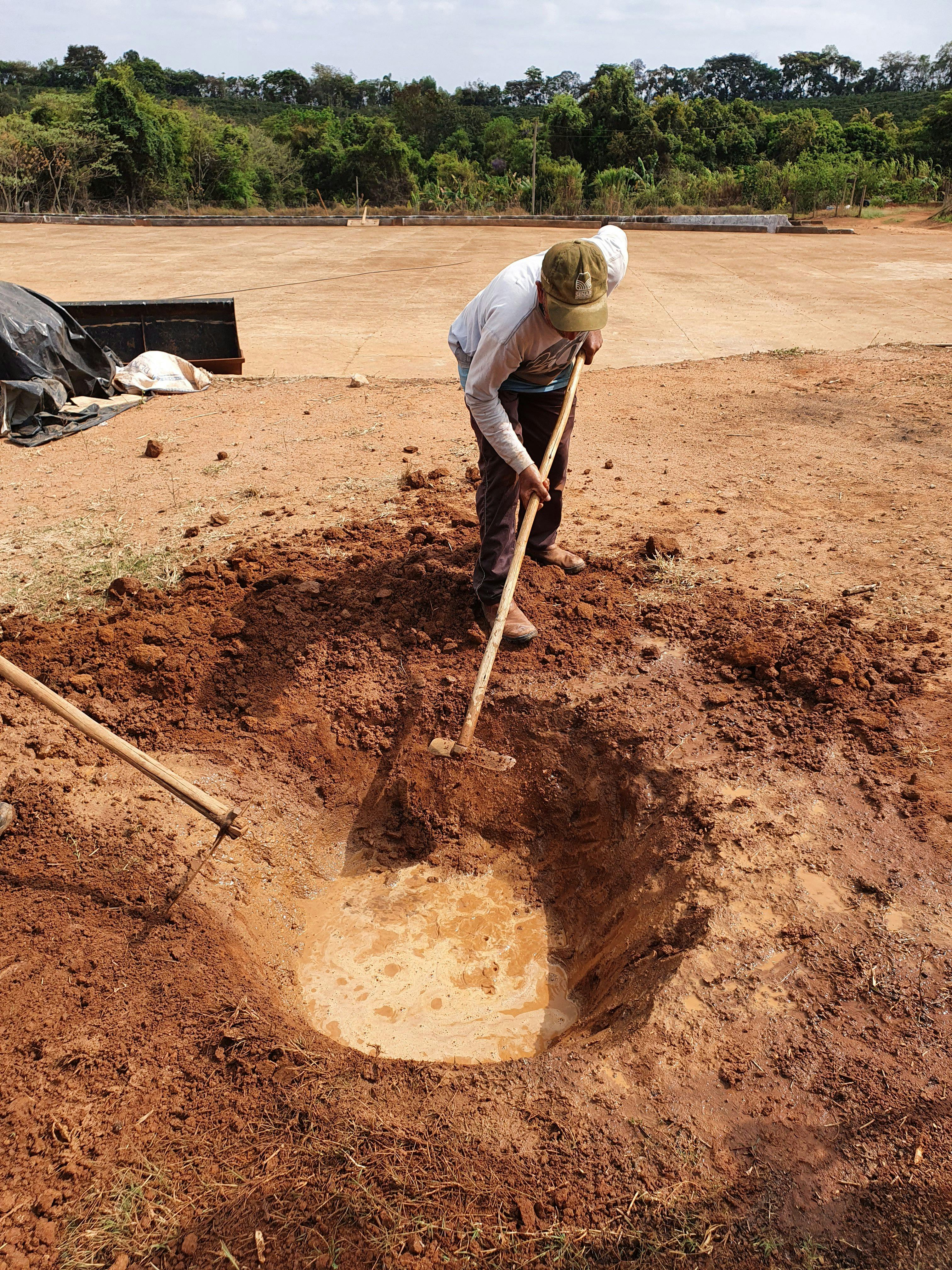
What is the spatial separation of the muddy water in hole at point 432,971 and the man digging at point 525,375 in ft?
3.69

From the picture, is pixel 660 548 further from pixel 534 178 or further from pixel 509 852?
pixel 534 178

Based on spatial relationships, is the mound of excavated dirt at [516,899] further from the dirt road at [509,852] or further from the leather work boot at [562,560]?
the leather work boot at [562,560]

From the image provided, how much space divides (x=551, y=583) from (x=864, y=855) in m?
1.88

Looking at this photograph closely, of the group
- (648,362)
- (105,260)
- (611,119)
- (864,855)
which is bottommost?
(864,855)

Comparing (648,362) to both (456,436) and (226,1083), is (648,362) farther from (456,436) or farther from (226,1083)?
(226,1083)

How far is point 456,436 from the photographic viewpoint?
5957 mm

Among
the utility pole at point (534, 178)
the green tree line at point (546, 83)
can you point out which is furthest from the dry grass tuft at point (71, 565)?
the green tree line at point (546, 83)

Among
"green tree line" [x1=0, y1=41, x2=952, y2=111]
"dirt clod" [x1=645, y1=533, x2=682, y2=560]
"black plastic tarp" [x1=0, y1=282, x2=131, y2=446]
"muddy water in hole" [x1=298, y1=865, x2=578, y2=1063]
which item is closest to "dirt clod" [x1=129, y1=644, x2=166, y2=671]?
"muddy water in hole" [x1=298, y1=865, x2=578, y2=1063]

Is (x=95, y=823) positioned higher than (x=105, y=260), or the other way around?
(x=105, y=260)

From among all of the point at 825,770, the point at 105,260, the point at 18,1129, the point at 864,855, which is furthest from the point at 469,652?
the point at 105,260

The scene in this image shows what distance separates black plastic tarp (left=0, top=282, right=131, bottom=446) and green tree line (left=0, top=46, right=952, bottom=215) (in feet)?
75.7

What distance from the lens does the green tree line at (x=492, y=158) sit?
2633 centimetres

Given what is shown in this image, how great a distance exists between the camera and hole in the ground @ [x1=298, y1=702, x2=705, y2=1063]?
2613 millimetres

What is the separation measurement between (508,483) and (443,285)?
1134 centimetres
